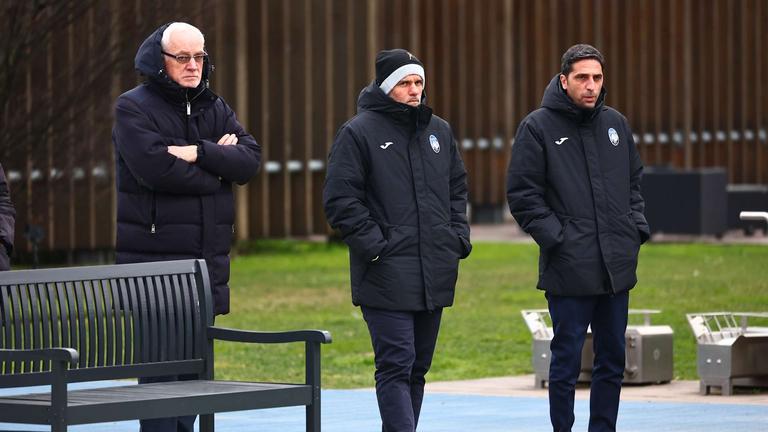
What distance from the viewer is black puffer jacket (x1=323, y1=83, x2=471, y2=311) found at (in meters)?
8.74

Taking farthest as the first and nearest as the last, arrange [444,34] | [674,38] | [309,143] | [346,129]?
[674,38]
[444,34]
[309,143]
[346,129]

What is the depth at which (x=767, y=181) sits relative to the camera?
49.4m

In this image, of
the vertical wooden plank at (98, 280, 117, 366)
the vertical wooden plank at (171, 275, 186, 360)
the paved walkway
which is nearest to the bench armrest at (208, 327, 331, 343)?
the vertical wooden plank at (171, 275, 186, 360)

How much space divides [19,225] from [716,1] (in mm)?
26248

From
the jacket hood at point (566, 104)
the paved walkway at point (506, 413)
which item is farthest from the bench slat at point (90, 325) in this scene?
the jacket hood at point (566, 104)

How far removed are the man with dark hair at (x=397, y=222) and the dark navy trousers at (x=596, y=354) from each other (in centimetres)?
72

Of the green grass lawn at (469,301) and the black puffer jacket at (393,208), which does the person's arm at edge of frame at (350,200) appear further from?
the green grass lawn at (469,301)

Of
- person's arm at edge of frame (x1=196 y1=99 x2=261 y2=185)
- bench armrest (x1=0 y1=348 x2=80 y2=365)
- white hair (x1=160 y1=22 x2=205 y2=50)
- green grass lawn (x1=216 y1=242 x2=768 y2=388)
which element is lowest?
green grass lawn (x1=216 y1=242 x2=768 y2=388)

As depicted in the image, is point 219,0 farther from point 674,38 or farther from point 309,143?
point 674,38

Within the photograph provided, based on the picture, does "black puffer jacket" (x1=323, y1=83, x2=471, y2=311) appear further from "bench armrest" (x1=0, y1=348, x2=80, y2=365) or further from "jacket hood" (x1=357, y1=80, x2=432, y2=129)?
"bench armrest" (x1=0, y1=348, x2=80, y2=365)

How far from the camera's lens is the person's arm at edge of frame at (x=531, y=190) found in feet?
30.4

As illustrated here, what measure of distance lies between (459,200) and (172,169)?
1.47 meters

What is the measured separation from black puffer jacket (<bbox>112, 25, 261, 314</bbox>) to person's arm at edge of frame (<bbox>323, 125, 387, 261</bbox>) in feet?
1.38

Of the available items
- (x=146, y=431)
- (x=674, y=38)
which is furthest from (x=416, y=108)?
(x=674, y=38)
